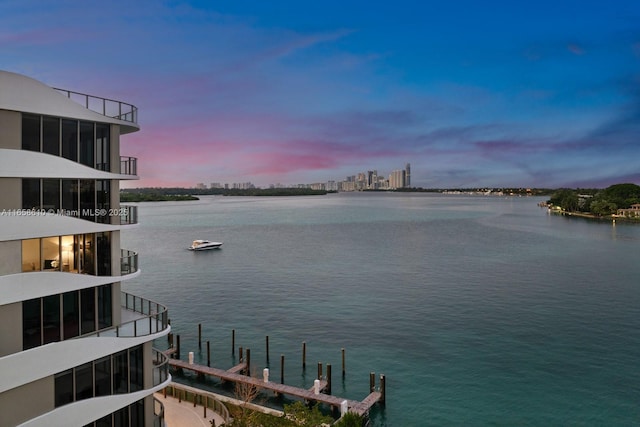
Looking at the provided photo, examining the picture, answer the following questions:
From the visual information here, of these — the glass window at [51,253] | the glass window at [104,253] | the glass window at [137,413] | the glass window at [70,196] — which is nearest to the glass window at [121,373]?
the glass window at [137,413]

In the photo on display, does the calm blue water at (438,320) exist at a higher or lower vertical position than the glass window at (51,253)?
lower

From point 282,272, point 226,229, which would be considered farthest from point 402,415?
point 226,229

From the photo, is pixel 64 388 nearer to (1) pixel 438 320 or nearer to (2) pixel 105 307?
(2) pixel 105 307

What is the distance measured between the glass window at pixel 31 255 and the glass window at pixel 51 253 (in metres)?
0.19

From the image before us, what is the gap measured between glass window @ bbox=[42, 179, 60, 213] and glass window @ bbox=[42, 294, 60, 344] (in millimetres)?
2937

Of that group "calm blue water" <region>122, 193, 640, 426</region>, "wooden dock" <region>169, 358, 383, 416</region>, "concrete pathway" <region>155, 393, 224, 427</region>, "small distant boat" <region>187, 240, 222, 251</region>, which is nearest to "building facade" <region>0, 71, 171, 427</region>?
"concrete pathway" <region>155, 393, 224, 427</region>

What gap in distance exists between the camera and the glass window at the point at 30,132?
1480 cm

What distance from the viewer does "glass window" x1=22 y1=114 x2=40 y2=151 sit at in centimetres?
1480

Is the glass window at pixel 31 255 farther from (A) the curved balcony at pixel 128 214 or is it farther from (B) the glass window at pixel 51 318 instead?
(A) the curved balcony at pixel 128 214

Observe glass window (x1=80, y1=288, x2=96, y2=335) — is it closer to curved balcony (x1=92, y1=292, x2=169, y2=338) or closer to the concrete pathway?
curved balcony (x1=92, y1=292, x2=169, y2=338)

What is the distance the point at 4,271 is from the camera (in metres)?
14.3

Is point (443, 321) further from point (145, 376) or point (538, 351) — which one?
point (145, 376)

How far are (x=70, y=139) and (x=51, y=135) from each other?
0.63 metres

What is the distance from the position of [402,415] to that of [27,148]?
81.0 ft
